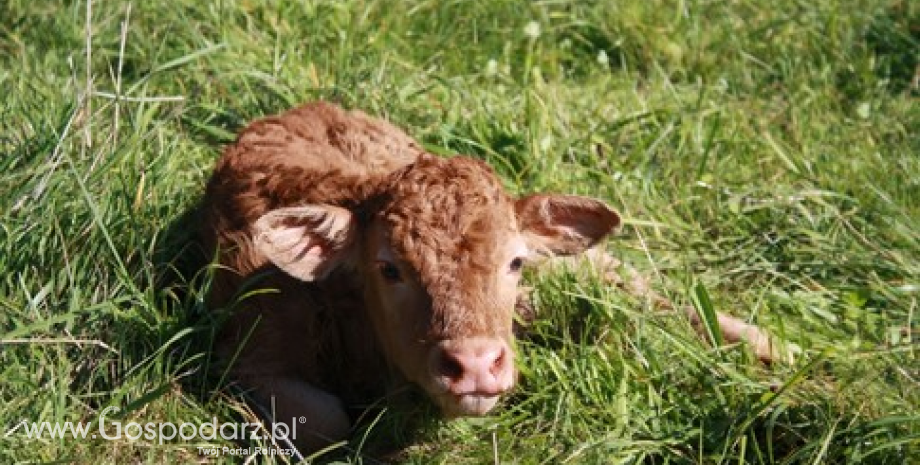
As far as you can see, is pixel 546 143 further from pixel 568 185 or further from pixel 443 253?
pixel 443 253

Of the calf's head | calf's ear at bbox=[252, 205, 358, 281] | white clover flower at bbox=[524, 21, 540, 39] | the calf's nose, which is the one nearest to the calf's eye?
the calf's head

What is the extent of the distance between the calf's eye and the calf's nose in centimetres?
39

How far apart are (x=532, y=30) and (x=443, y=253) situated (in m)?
3.19

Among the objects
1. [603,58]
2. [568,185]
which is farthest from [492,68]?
[568,185]

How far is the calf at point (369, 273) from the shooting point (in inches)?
199

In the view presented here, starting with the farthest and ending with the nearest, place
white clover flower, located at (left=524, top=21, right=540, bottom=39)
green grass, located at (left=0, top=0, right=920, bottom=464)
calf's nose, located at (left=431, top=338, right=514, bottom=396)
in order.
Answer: white clover flower, located at (left=524, top=21, right=540, bottom=39), green grass, located at (left=0, top=0, right=920, bottom=464), calf's nose, located at (left=431, top=338, right=514, bottom=396)

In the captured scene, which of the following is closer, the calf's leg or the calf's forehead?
the calf's forehead

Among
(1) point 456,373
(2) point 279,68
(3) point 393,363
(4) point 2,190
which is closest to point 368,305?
(3) point 393,363

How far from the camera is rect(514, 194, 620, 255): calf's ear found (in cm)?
559

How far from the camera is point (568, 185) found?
6883 millimetres

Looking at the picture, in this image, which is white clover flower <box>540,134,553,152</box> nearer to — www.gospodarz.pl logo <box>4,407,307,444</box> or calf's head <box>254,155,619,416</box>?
Result: calf's head <box>254,155,619,416</box>

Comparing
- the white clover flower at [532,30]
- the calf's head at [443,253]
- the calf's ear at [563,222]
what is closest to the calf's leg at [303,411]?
the calf's head at [443,253]

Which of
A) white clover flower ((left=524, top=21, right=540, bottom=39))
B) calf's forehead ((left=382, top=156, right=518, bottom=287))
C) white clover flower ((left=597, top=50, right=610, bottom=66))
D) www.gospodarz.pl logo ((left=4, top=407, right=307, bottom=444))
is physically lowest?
white clover flower ((left=597, top=50, right=610, bottom=66))

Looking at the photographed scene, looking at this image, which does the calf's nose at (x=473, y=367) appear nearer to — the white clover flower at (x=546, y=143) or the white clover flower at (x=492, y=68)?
the white clover flower at (x=546, y=143)
